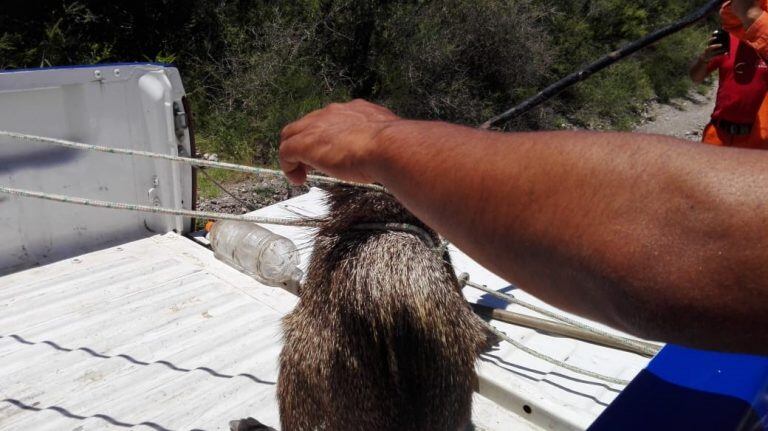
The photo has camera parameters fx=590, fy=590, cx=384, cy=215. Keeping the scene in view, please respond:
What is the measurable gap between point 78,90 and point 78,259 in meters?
0.99

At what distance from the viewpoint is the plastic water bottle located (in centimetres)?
333

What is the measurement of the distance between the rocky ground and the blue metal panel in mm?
4149

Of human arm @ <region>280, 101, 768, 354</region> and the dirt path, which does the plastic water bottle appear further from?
the dirt path

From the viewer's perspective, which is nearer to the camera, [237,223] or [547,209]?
[547,209]

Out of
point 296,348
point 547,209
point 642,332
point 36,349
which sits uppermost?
point 547,209

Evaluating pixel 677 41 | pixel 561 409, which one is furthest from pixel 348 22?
pixel 677 41

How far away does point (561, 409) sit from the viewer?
2320 mm

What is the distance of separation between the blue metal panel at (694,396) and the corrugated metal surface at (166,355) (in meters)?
0.85

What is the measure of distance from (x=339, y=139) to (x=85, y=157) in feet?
9.33

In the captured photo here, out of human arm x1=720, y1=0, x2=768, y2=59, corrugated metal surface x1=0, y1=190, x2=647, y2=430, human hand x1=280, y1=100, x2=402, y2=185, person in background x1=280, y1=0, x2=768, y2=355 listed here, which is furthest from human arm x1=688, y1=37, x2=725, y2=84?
person in background x1=280, y1=0, x2=768, y2=355

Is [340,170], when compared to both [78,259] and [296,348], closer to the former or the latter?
[296,348]

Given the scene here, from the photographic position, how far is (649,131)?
13.8m

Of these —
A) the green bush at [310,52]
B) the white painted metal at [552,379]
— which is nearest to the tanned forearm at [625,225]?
the white painted metal at [552,379]

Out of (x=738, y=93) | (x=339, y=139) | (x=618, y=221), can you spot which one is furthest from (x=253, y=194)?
(x=618, y=221)
